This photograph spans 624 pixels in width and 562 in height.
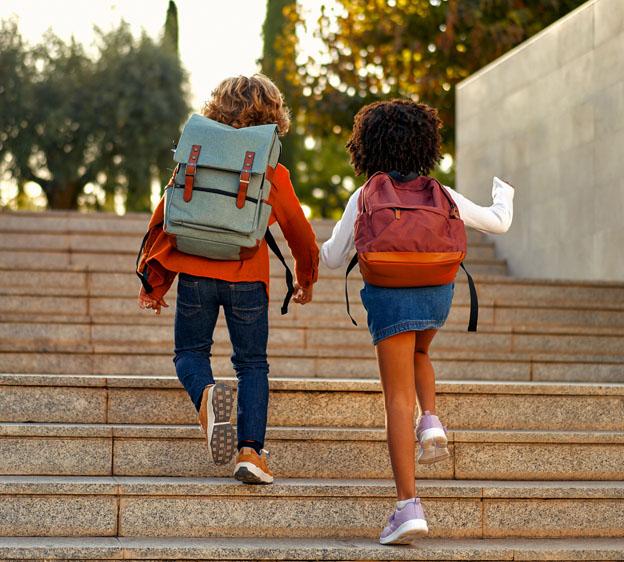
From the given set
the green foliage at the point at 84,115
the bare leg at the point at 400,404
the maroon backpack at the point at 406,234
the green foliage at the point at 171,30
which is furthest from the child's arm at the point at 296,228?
the green foliage at the point at 171,30

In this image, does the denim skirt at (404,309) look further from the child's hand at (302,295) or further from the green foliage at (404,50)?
the green foliage at (404,50)

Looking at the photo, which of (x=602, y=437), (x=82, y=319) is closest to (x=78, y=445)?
(x=602, y=437)

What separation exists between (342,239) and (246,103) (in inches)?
27.1

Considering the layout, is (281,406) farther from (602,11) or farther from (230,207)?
(602,11)

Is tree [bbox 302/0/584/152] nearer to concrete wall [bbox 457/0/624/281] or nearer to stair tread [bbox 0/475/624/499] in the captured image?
concrete wall [bbox 457/0/624/281]

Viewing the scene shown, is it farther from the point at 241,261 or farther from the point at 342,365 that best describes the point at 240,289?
the point at 342,365

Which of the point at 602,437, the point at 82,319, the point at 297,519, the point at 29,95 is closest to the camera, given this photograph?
the point at 297,519

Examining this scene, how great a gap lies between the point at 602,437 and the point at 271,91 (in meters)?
2.24

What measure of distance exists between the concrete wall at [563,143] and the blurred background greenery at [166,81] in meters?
6.24

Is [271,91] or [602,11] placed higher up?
[602,11]

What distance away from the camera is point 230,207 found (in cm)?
501

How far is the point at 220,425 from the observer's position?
16.5 ft

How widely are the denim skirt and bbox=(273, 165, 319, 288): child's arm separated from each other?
1.30 ft

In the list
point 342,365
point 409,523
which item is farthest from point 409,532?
point 342,365
